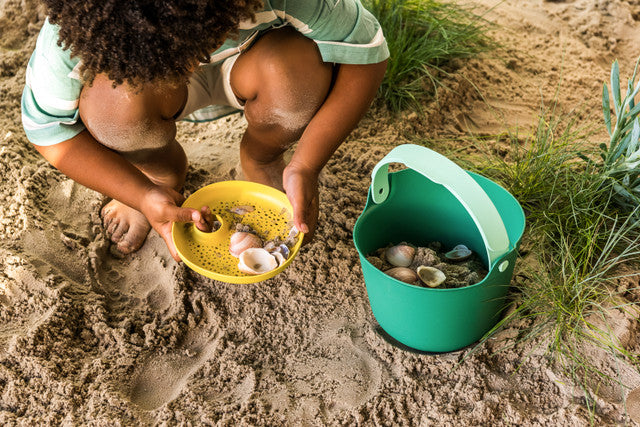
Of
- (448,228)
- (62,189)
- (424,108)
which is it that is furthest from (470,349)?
(62,189)

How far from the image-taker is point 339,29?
1.31 m

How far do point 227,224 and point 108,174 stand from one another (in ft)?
0.99

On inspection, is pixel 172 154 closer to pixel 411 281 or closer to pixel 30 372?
pixel 30 372

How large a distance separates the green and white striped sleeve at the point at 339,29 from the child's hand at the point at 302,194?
0.27 meters

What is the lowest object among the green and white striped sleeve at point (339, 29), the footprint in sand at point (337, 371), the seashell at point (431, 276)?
the footprint in sand at point (337, 371)

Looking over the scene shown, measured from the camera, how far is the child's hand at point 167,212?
51.0 inches

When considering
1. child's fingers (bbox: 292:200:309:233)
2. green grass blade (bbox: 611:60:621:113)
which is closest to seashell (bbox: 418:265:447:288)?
child's fingers (bbox: 292:200:309:233)

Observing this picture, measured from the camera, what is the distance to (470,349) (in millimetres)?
1284

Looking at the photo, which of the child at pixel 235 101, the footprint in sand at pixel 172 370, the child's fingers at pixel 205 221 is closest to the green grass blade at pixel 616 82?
the child at pixel 235 101

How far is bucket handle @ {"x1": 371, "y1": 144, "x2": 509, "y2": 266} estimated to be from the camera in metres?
1.05

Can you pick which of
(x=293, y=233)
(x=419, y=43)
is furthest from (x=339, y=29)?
(x=419, y=43)

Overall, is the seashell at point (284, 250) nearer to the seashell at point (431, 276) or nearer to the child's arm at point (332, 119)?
the child's arm at point (332, 119)

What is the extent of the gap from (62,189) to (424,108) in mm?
1154

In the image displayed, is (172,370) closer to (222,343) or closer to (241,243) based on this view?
(222,343)
